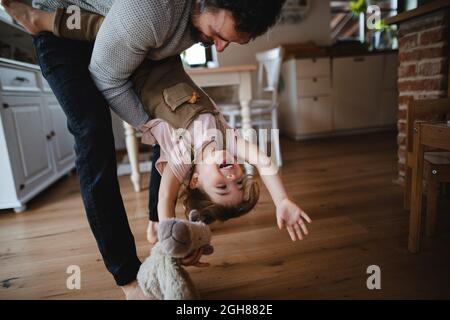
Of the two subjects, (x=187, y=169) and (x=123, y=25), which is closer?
(x=123, y=25)

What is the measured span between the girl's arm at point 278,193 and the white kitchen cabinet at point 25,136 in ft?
4.34

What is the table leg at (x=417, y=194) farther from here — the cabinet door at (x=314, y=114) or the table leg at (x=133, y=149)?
the cabinet door at (x=314, y=114)

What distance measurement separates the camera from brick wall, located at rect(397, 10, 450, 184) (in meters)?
1.20

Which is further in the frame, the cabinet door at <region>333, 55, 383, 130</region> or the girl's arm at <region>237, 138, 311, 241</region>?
the cabinet door at <region>333, 55, 383, 130</region>

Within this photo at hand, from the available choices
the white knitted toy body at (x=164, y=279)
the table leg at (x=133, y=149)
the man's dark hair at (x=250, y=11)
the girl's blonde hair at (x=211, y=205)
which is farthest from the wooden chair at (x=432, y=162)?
the table leg at (x=133, y=149)

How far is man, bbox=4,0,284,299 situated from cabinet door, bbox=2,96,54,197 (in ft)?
3.36

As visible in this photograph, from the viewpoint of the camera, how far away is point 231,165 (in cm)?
79

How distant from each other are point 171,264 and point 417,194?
744 millimetres

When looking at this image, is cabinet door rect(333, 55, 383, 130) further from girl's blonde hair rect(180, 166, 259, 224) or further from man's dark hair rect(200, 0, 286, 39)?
man's dark hair rect(200, 0, 286, 39)

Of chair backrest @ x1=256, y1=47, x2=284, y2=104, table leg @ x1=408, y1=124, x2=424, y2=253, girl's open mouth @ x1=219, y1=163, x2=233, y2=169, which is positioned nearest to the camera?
girl's open mouth @ x1=219, y1=163, x2=233, y2=169

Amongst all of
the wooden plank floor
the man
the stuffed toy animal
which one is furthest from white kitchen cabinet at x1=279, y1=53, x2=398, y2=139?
the stuffed toy animal
